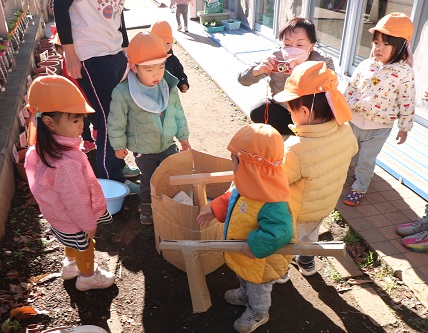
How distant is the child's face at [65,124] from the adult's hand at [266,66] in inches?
58.2

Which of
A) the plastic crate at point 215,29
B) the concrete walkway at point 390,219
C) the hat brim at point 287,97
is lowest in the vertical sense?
the concrete walkway at point 390,219

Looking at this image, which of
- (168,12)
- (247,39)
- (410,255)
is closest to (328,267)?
(410,255)

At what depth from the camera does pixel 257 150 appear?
185cm

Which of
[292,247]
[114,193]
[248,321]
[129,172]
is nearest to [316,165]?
[292,247]

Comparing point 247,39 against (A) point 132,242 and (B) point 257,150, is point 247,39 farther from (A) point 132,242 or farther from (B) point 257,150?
(B) point 257,150

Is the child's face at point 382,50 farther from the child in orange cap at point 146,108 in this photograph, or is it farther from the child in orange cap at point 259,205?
the child in orange cap at point 259,205

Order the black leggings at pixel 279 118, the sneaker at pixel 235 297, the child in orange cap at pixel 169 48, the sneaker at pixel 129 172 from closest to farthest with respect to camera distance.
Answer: the sneaker at pixel 235 297 < the black leggings at pixel 279 118 < the child in orange cap at pixel 169 48 < the sneaker at pixel 129 172

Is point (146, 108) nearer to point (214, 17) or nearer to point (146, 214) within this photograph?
point (146, 214)

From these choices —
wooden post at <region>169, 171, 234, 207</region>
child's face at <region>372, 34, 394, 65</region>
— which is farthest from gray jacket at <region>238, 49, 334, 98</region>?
wooden post at <region>169, 171, 234, 207</region>

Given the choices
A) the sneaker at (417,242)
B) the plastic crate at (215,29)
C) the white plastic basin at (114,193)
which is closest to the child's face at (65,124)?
the white plastic basin at (114,193)

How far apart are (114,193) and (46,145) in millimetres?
1385

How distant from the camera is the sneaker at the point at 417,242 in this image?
3041 millimetres

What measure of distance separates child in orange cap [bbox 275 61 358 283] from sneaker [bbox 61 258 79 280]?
1.66 m

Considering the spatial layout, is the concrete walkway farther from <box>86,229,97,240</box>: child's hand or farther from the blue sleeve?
<box>86,229,97,240</box>: child's hand
